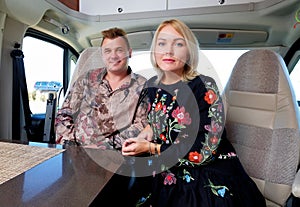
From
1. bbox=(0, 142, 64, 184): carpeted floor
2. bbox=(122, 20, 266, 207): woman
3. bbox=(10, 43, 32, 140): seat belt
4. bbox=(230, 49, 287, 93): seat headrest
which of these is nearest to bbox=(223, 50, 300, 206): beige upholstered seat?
bbox=(230, 49, 287, 93): seat headrest

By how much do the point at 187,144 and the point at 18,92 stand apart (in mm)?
1413

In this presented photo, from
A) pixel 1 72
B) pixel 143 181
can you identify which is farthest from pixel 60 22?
pixel 143 181

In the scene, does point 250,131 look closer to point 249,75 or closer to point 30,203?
point 249,75

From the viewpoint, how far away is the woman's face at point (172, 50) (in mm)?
928

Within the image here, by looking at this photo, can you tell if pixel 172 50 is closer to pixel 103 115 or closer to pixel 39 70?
pixel 103 115

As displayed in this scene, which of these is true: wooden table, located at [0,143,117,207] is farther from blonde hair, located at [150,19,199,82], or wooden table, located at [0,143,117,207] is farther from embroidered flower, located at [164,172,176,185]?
blonde hair, located at [150,19,199,82]

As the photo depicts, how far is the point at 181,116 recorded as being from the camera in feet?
2.91

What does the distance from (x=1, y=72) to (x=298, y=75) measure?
253cm

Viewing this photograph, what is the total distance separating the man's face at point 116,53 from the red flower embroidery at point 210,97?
537 mm

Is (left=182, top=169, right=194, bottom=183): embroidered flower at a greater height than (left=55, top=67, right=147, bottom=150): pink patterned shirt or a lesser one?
lesser

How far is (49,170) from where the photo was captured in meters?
0.68

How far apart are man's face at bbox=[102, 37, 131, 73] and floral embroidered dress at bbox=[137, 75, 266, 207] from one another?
42 centimetres

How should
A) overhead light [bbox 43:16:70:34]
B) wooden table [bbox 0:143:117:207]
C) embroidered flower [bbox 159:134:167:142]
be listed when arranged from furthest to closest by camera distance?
overhead light [bbox 43:16:70:34] → embroidered flower [bbox 159:134:167:142] → wooden table [bbox 0:143:117:207]

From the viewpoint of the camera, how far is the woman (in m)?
0.83
